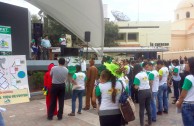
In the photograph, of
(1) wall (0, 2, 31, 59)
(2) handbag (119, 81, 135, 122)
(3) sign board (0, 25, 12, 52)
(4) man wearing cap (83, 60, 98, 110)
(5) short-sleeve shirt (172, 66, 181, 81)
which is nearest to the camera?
(2) handbag (119, 81, 135, 122)

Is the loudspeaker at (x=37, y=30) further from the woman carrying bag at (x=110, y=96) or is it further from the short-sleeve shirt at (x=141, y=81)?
the woman carrying bag at (x=110, y=96)

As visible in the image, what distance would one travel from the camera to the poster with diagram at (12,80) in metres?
5.59

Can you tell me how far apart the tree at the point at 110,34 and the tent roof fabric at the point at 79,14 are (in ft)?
101

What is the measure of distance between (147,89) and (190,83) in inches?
105

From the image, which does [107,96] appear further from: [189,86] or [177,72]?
[177,72]

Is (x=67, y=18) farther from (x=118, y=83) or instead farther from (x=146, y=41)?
(x=146, y=41)

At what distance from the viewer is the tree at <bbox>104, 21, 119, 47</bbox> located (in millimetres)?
51769

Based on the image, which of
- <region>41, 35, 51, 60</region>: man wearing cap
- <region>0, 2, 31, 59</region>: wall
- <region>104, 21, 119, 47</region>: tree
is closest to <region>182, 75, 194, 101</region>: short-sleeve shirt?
<region>0, 2, 31, 59</region>: wall

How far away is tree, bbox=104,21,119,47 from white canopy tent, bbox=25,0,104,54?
3093 centimetres

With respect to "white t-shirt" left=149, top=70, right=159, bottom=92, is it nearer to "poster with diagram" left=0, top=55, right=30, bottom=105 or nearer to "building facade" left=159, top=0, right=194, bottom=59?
"poster with diagram" left=0, top=55, right=30, bottom=105

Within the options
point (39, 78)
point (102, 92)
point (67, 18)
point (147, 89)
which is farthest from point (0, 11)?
point (102, 92)

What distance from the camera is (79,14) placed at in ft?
63.4

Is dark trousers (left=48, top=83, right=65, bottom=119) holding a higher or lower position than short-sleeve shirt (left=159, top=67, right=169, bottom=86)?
lower

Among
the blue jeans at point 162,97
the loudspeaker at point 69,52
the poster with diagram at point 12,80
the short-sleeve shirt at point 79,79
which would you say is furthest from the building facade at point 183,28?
the poster with diagram at point 12,80
